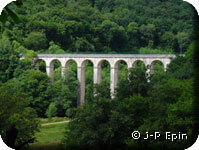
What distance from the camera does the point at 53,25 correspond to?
19.6m

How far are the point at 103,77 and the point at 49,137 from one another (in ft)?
45.1

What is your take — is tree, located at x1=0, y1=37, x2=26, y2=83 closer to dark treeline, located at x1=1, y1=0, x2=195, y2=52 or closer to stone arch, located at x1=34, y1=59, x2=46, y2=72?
dark treeline, located at x1=1, y1=0, x2=195, y2=52

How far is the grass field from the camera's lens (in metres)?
11.2

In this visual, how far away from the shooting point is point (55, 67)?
25250mm

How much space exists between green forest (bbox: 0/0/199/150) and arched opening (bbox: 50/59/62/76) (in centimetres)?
17

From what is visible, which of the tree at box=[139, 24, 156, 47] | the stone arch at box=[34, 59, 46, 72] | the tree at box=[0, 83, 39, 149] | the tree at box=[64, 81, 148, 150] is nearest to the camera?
the tree at box=[0, 83, 39, 149]

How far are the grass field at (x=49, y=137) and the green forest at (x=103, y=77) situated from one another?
0.38 ft

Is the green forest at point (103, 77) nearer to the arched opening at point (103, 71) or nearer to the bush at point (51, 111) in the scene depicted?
the bush at point (51, 111)

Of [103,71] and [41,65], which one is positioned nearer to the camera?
[41,65]

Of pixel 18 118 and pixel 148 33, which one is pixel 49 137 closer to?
pixel 18 118

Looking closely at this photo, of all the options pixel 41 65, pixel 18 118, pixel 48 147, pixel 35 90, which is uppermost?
pixel 41 65

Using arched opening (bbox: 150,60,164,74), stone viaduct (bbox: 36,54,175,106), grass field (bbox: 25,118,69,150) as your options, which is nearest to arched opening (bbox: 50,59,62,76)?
stone viaduct (bbox: 36,54,175,106)

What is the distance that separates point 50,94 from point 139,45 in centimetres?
561

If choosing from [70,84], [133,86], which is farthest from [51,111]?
[70,84]
